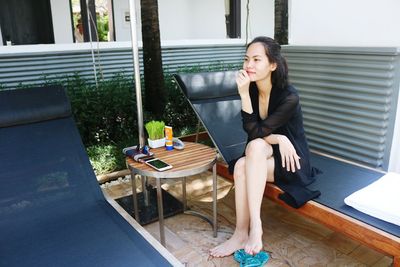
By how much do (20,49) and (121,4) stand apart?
Answer: 11.9 ft

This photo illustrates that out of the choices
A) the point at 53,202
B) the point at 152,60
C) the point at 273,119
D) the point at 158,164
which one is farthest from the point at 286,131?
the point at 152,60

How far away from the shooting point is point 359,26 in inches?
120

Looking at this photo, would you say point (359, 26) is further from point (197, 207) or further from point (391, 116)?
point (197, 207)

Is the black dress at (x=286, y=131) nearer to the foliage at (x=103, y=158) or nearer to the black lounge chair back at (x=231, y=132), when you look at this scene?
the black lounge chair back at (x=231, y=132)

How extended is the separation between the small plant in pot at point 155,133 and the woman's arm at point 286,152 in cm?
89

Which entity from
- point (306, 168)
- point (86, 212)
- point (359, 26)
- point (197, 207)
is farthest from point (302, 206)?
point (359, 26)

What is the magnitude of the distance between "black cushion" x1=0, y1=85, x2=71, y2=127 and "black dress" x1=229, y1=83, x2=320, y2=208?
137 cm

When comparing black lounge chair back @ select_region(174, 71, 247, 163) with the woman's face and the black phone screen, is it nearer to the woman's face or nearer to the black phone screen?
the black phone screen

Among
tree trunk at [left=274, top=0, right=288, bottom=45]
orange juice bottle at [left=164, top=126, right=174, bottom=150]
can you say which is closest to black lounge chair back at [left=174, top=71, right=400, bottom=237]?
orange juice bottle at [left=164, top=126, right=174, bottom=150]

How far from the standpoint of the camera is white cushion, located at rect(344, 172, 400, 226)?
6.37ft

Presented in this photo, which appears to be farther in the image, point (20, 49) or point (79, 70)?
point (79, 70)

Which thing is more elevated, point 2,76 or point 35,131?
point 2,76

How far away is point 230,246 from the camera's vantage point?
2373 millimetres

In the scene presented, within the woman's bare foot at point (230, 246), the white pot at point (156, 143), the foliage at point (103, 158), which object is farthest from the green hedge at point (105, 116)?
the woman's bare foot at point (230, 246)
